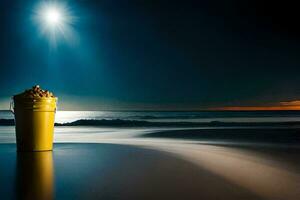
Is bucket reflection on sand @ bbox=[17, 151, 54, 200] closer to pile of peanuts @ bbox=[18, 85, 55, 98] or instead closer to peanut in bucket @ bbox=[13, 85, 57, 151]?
peanut in bucket @ bbox=[13, 85, 57, 151]

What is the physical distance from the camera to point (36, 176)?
19.7ft

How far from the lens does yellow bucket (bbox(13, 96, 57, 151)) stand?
984 cm

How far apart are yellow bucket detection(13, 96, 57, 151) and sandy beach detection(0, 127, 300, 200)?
68cm

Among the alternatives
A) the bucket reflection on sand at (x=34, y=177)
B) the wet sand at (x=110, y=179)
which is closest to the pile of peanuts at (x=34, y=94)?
the bucket reflection on sand at (x=34, y=177)

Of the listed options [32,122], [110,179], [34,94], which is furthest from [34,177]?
[34,94]

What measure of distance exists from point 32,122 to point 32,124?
43 mm

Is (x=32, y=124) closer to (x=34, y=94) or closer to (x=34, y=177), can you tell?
(x=34, y=94)

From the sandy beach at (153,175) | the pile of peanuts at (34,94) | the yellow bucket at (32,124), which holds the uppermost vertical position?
the pile of peanuts at (34,94)

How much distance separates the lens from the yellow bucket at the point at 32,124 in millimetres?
9844

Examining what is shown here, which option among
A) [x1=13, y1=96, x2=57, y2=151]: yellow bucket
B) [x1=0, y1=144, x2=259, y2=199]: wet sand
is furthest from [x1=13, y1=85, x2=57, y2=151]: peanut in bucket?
[x1=0, y1=144, x2=259, y2=199]: wet sand

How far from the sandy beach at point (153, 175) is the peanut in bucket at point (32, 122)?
692mm

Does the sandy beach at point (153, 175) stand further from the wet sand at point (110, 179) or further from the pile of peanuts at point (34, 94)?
the pile of peanuts at point (34, 94)

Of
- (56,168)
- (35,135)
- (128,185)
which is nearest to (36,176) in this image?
(56,168)

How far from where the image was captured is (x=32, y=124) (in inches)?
388
